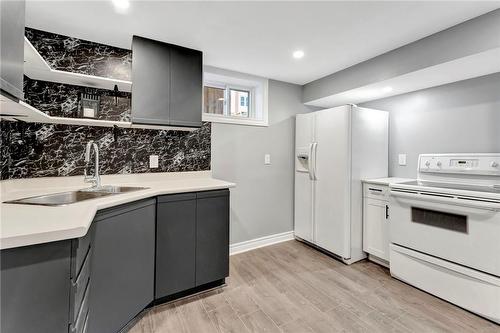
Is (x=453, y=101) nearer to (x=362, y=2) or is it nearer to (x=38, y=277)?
(x=362, y=2)

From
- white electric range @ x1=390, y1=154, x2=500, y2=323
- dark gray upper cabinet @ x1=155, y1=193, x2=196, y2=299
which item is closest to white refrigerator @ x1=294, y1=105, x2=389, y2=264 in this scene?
white electric range @ x1=390, y1=154, x2=500, y2=323

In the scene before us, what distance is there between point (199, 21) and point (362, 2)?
1214mm

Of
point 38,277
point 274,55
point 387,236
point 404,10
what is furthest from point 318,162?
point 38,277

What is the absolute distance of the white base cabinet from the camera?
246 centimetres

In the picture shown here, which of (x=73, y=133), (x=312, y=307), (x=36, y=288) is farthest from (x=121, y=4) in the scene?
(x=312, y=307)

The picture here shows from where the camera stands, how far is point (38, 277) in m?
0.86

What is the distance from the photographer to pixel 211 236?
2047mm

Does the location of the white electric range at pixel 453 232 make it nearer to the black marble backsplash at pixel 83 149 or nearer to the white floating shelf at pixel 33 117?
the black marble backsplash at pixel 83 149

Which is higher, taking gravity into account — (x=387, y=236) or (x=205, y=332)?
(x=387, y=236)

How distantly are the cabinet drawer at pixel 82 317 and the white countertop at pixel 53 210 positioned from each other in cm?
42

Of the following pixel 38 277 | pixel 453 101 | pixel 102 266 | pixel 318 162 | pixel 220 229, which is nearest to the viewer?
pixel 38 277

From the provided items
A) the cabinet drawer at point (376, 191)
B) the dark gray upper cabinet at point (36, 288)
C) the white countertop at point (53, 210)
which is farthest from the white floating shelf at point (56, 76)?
the cabinet drawer at point (376, 191)

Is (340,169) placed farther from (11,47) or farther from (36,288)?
(11,47)

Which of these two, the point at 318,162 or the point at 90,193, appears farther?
the point at 318,162
